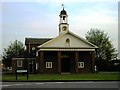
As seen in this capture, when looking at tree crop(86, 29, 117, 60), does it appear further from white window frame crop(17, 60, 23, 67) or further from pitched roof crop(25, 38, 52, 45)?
white window frame crop(17, 60, 23, 67)

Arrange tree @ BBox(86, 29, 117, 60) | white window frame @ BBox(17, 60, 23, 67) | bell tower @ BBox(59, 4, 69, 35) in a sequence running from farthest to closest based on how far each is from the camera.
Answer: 1. tree @ BBox(86, 29, 117, 60)
2. bell tower @ BBox(59, 4, 69, 35)
3. white window frame @ BBox(17, 60, 23, 67)

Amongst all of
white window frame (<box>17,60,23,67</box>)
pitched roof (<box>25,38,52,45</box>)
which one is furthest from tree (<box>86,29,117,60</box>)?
white window frame (<box>17,60,23,67</box>)

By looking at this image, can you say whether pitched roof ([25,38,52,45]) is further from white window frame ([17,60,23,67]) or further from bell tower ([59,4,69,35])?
white window frame ([17,60,23,67])

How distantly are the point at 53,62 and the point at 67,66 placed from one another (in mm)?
3450

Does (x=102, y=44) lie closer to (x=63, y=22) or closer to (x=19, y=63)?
(x=63, y=22)

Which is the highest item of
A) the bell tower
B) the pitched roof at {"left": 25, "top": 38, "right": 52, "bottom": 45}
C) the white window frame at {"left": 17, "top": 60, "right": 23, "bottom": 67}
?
the bell tower

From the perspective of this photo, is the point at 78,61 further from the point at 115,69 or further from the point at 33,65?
the point at 115,69

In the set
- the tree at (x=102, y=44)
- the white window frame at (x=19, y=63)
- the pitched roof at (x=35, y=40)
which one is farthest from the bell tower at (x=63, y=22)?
the tree at (x=102, y=44)

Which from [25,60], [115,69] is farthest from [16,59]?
[115,69]

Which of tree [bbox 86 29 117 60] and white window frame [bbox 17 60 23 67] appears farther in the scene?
tree [bbox 86 29 117 60]

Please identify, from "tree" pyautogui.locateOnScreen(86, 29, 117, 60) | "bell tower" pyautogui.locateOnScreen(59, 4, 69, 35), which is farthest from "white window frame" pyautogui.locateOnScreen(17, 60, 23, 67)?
"tree" pyautogui.locateOnScreen(86, 29, 117, 60)

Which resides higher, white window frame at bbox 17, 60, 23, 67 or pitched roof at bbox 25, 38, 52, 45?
pitched roof at bbox 25, 38, 52, 45

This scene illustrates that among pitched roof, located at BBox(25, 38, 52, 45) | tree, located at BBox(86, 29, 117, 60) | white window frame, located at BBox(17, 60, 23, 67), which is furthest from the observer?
tree, located at BBox(86, 29, 117, 60)

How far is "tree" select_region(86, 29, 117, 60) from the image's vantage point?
10019 cm
